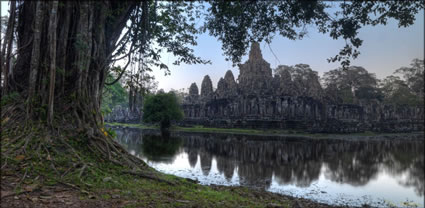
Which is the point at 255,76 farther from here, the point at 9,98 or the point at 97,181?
the point at 97,181

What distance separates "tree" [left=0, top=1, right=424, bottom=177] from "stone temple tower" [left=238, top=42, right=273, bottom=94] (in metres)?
27.5

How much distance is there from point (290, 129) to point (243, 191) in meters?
23.3

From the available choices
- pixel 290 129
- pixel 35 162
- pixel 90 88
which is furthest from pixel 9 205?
pixel 290 129

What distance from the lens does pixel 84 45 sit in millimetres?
5316

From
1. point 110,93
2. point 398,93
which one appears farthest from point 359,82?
A: point 110,93

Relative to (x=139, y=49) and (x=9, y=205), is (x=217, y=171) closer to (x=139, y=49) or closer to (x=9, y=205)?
(x=139, y=49)

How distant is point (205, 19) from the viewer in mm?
6086

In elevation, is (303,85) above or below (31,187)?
above

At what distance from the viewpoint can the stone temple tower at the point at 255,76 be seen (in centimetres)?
3397

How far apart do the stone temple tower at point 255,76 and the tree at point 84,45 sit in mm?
27497

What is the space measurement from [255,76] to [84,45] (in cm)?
3126

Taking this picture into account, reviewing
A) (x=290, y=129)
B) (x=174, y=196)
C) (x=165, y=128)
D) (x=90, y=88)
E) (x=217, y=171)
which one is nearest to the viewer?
(x=174, y=196)

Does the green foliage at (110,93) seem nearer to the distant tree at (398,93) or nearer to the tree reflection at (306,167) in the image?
the tree reflection at (306,167)

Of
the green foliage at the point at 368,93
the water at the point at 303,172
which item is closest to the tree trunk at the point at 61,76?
the water at the point at 303,172
